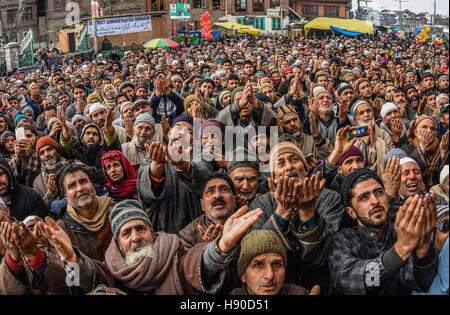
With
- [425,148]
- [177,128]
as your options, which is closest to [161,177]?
[177,128]

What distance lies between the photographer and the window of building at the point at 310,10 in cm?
4722

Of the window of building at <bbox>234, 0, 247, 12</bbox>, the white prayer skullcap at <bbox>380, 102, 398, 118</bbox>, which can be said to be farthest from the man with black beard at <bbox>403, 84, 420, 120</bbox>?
the window of building at <bbox>234, 0, 247, 12</bbox>

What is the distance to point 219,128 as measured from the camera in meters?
4.18

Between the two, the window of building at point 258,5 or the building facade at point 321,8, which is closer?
the window of building at point 258,5

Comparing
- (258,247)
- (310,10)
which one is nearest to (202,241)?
(258,247)

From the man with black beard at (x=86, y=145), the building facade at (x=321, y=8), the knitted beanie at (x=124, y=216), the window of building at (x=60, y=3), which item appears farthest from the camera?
the building facade at (x=321, y=8)

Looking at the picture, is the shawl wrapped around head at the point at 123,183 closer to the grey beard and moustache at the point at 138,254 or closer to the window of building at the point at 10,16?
the grey beard and moustache at the point at 138,254

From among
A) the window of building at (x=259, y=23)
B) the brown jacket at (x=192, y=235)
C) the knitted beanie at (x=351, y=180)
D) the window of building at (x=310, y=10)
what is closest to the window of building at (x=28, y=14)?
the window of building at (x=259, y=23)

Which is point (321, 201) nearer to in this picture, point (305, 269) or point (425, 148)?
point (305, 269)

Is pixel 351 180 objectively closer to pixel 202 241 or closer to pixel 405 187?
pixel 405 187

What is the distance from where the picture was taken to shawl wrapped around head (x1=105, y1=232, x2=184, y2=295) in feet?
7.72

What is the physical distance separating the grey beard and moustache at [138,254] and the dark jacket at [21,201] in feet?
4.98

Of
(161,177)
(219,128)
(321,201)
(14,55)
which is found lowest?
(321,201)

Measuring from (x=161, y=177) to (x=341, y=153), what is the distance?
1435mm
